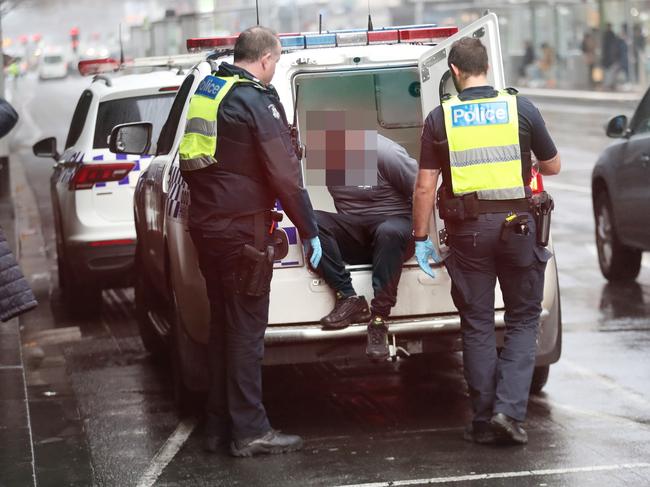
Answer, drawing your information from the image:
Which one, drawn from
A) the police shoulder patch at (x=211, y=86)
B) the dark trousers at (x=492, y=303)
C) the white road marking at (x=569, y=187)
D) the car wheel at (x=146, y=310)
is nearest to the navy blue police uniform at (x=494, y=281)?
the dark trousers at (x=492, y=303)

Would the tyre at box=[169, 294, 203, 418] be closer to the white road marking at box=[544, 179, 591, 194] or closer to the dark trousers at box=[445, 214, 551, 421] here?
the dark trousers at box=[445, 214, 551, 421]

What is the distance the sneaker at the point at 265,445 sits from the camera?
6.99 metres

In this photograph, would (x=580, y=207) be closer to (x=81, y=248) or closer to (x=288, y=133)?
(x=81, y=248)

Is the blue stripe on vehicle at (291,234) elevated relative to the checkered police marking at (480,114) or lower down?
lower down

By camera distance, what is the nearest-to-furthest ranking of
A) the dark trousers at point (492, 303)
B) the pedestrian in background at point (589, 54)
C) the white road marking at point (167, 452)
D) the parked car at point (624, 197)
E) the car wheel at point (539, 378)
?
1. the white road marking at point (167, 452)
2. the dark trousers at point (492, 303)
3. the car wheel at point (539, 378)
4. the parked car at point (624, 197)
5. the pedestrian in background at point (589, 54)

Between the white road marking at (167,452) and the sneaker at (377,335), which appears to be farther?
the sneaker at (377,335)

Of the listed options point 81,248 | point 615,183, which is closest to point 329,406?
point 81,248

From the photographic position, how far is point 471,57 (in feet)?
22.3

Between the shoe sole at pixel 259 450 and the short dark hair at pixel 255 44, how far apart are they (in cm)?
177

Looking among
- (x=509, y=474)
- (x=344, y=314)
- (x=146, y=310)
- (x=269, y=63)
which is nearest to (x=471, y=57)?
(x=269, y=63)

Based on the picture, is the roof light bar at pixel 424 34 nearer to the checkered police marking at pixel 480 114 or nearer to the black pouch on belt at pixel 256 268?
the checkered police marking at pixel 480 114

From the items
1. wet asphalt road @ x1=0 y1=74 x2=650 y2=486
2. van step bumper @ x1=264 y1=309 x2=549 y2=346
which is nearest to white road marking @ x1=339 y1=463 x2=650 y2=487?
wet asphalt road @ x1=0 y1=74 x2=650 y2=486

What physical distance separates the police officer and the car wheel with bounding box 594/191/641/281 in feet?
18.6

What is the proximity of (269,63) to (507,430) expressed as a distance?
197 cm
